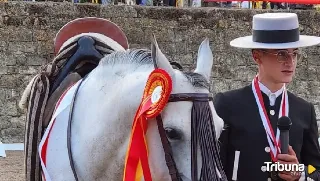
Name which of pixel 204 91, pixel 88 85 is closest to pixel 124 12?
pixel 88 85

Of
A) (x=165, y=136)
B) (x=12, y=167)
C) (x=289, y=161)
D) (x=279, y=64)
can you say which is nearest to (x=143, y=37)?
(x=12, y=167)

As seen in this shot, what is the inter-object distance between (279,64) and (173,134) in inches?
27.7

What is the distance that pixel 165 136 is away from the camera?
8.43 ft

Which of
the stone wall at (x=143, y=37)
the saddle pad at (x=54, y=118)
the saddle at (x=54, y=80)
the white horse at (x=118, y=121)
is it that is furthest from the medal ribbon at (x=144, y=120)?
the stone wall at (x=143, y=37)

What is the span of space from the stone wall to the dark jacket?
5.62 meters

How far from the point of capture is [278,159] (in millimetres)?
2816

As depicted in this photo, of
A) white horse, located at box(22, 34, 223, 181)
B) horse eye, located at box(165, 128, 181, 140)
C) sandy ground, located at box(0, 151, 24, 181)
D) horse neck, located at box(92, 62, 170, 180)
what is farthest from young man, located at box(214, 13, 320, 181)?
sandy ground, located at box(0, 151, 24, 181)

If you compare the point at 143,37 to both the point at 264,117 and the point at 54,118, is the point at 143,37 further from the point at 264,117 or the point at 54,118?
the point at 264,117

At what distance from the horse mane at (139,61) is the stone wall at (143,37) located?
560 centimetres

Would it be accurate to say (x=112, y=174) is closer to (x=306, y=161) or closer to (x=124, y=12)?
(x=306, y=161)

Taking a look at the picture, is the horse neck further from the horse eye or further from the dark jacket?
the dark jacket

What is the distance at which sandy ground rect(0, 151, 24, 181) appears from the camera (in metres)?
7.06

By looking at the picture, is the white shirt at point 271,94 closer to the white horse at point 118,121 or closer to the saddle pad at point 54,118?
the white horse at point 118,121

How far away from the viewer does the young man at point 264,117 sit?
3090 mm
